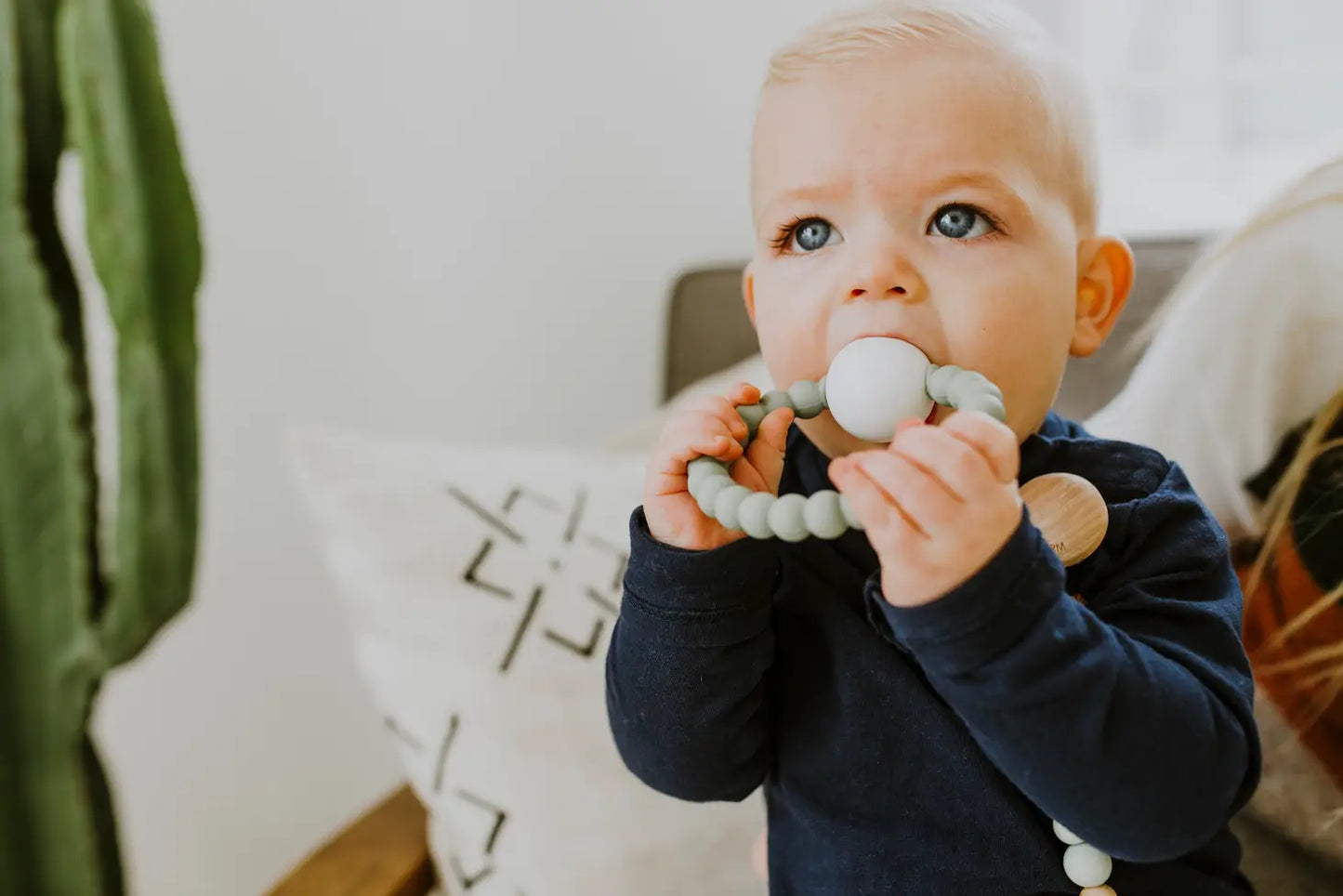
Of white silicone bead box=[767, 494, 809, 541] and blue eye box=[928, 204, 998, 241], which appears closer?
white silicone bead box=[767, 494, 809, 541]

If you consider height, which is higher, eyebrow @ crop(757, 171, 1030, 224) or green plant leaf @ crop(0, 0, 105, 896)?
eyebrow @ crop(757, 171, 1030, 224)

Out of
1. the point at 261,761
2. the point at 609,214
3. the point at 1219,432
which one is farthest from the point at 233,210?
the point at 1219,432

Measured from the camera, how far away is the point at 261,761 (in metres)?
1.27

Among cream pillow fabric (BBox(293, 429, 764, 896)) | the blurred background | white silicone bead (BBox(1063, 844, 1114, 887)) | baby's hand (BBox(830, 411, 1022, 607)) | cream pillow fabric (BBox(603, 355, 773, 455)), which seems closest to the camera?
baby's hand (BBox(830, 411, 1022, 607))

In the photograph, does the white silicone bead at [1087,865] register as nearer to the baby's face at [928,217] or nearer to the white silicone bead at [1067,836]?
the white silicone bead at [1067,836]

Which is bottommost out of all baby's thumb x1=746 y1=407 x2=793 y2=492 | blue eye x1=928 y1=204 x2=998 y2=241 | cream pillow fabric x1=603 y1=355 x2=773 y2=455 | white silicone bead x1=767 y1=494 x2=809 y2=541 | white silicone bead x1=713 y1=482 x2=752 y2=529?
cream pillow fabric x1=603 y1=355 x2=773 y2=455

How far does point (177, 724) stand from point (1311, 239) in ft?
3.89

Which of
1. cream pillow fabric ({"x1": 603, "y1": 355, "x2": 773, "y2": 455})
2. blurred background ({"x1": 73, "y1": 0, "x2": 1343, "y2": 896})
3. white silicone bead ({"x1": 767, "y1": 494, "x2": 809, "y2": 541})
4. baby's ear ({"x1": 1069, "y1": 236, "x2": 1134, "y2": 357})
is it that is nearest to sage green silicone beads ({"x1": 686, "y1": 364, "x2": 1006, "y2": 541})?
white silicone bead ({"x1": 767, "y1": 494, "x2": 809, "y2": 541})

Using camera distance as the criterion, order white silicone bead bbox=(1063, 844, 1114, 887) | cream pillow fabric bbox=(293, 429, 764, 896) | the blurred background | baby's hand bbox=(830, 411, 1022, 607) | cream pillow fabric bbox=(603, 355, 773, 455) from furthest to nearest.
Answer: the blurred background
cream pillow fabric bbox=(603, 355, 773, 455)
cream pillow fabric bbox=(293, 429, 764, 896)
white silicone bead bbox=(1063, 844, 1114, 887)
baby's hand bbox=(830, 411, 1022, 607)

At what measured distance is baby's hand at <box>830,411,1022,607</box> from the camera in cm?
43

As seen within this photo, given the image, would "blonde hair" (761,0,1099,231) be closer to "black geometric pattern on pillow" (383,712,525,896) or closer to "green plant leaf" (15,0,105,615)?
"green plant leaf" (15,0,105,615)

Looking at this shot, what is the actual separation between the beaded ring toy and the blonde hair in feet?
0.51

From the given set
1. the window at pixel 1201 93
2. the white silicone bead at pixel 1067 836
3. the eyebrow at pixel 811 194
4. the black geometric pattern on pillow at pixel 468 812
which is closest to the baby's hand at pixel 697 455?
the eyebrow at pixel 811 194

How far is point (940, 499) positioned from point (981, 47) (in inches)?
10.2
